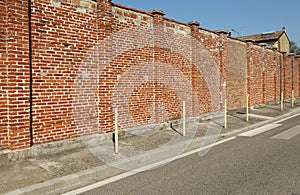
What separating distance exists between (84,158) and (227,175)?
9.99 ft

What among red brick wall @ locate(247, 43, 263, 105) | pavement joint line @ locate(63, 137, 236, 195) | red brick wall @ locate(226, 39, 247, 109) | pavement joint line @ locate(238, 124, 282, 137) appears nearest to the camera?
pavement joint line @ locate(63, 137, 236, 195)

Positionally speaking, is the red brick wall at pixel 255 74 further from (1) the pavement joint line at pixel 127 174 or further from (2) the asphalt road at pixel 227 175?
(1) the pavement joint line at pixel 127 174

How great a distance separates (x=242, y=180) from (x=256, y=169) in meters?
0.75

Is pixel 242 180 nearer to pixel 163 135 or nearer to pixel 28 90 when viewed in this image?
→ pixel 163 135

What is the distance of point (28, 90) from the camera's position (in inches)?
231

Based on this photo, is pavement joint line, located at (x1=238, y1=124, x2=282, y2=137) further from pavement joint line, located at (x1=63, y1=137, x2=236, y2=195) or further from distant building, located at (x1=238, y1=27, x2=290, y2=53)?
distant building, located at (x1=238, y1=27, x2=290, y2=53)

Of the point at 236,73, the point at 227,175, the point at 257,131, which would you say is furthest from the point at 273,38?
the point at 227,175

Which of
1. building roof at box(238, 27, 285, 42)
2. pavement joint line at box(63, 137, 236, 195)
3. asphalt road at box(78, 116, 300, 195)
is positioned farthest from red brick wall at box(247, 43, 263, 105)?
building roof at box(238, 27, 285, 42)

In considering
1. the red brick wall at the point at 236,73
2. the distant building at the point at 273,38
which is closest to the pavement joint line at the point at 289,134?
the red brick wall at the point at 236,73

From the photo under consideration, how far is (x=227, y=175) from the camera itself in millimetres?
4984

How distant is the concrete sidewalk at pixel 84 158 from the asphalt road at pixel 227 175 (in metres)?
0.57

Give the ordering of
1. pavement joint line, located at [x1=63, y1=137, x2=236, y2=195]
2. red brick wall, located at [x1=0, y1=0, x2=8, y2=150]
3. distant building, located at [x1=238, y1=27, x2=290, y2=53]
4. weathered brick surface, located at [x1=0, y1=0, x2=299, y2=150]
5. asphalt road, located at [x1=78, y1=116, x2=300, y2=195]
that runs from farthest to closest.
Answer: distant building, located at [x1=238, y1=27, x2=290, y2=53], weathered brick surface, located at [x1=0, y1=0, x2=299, y2=150], red brick wall, located at [x1=0, y1=0, x2=8, y2=150], pavement joint line, located at [x1=63, y1=137, x2=236, y2=195], asphalt road, located at [x1=78, y1=116, x2=300, y2=195]

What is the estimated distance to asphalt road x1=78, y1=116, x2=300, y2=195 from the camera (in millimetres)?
4355

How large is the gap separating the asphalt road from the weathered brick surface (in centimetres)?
257
